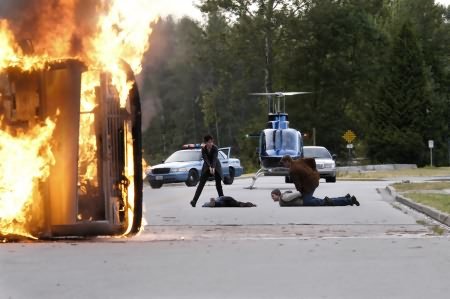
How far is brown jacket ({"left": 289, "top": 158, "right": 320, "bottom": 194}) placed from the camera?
2416cm

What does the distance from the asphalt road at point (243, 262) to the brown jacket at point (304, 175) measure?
3771 millimetres

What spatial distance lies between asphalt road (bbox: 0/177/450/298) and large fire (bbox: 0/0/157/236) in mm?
665

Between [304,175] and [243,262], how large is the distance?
11707 millimetres

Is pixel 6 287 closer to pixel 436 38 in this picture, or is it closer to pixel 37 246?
pixel 37 246

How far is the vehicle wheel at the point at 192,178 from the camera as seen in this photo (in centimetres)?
4162

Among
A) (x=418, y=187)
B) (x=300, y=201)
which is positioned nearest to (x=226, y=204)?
(x=300, y=201)

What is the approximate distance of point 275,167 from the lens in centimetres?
4141

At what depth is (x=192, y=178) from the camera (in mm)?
41906

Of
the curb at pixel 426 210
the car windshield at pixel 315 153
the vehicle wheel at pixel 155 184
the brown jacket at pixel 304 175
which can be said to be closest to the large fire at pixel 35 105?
the curb at pixel 426 210

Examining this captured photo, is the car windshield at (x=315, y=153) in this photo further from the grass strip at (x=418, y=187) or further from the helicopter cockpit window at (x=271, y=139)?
the grass strip at (x=418, y=187)

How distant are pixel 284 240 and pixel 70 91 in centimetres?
381

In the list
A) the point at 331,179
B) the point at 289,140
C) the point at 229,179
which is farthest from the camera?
the point at 331,179

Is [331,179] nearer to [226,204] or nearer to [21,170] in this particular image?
[226,204]

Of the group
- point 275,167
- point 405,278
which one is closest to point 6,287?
point 405,278
